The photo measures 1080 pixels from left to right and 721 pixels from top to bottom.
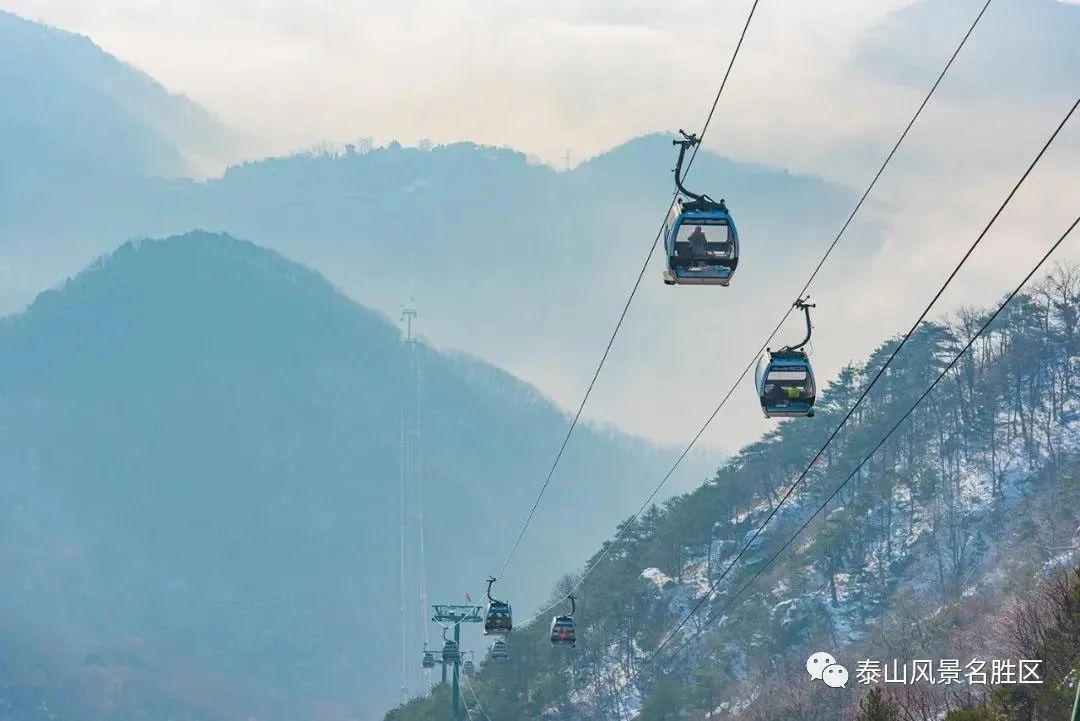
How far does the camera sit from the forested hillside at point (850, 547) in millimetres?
91562

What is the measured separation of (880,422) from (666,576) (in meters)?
18.5

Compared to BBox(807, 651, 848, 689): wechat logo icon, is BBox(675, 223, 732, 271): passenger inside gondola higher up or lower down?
lower down

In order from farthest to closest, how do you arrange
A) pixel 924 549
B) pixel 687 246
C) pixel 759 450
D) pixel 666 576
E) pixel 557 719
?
pixel 759 450 → pixel 666 576 → pixel 924 549 → pixel 557 719 → pixel 687 246

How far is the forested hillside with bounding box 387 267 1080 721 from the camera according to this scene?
91.6 metres

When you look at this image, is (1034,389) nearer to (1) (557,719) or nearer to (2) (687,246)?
(1) (557,719)

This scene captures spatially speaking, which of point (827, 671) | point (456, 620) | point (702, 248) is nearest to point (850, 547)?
point (827, 671)

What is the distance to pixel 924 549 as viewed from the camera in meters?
105

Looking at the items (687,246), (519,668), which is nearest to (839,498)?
(519,668)

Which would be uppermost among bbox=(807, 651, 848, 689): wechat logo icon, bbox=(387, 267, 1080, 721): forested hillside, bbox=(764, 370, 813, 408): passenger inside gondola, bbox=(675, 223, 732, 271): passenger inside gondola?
bbox=(387, 267, 1080, 721): forested hillside

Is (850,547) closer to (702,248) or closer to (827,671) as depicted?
(827,671)

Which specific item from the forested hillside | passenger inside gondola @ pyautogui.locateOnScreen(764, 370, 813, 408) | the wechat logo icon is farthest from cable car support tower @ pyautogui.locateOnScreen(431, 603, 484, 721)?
passenger inside gondola @ pyautogui.locateOnScreen(764, 370, 813, 408)

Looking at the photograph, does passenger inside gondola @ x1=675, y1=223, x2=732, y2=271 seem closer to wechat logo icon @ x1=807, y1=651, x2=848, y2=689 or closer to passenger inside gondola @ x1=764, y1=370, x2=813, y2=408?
passenger inside gondola @ x1=764, y1=370, x2=813, y2=408

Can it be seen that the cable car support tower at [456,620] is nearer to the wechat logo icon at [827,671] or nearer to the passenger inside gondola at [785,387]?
the wechat logo icon at [827,671]

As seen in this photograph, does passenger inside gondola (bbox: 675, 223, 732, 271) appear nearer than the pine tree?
Yes
